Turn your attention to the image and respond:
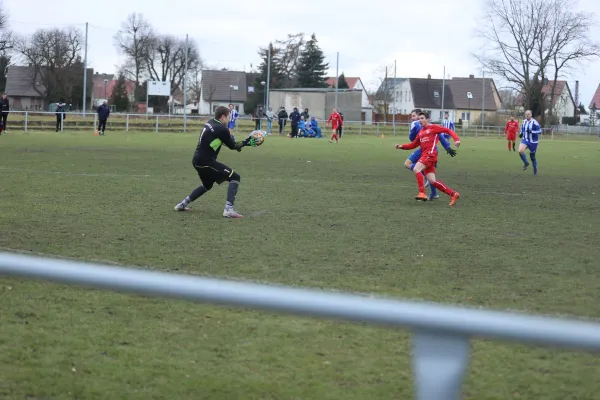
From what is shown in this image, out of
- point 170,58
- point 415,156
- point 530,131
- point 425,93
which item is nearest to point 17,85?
point 170,58

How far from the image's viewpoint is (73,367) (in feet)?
16.5

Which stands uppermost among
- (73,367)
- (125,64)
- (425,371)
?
(125,64)

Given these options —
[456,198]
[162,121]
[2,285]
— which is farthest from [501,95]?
[2,285]

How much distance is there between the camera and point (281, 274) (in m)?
8.09

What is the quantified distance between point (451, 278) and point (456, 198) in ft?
22.5

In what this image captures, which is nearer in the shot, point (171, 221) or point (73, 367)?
point (73, 367)

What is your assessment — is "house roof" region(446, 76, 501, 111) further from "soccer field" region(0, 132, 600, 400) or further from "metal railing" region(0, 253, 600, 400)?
"metal railing" region(0, 253, 600, 400)

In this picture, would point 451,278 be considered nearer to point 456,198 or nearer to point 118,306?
point 118,306

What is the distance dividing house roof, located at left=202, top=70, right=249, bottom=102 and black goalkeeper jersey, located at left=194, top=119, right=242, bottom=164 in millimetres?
99713

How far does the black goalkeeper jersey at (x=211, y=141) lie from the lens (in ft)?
41.8

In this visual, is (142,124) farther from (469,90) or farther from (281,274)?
(469,90)

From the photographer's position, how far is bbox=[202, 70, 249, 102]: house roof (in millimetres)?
113644

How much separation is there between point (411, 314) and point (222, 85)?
113943 mm

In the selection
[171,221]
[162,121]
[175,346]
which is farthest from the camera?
[162,121]
